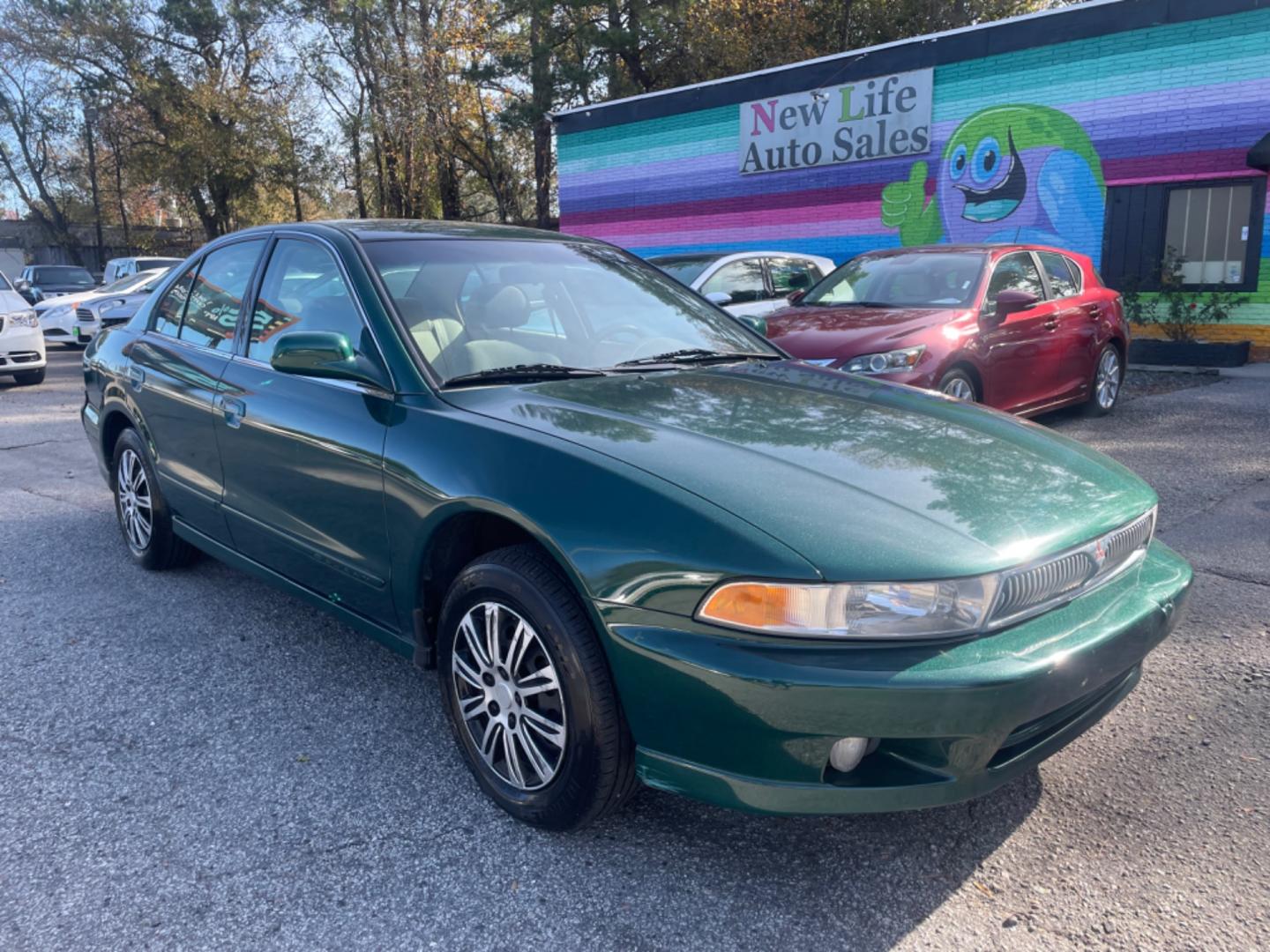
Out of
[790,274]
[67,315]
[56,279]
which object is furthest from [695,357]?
[56,279]

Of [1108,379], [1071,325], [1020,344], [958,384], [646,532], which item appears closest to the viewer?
[646,532]

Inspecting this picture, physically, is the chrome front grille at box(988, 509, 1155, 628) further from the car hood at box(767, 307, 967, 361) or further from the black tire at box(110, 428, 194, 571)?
the car hood at box(767, 307, 967, 361)

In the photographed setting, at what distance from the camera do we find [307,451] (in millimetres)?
3135

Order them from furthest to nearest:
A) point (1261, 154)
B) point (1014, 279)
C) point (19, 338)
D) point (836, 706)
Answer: point (1261, 154) → point (19, 338) → point (1014, 279) → point (836, 706)

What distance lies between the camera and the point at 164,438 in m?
4.14

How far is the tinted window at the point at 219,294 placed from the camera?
3852 millimetres

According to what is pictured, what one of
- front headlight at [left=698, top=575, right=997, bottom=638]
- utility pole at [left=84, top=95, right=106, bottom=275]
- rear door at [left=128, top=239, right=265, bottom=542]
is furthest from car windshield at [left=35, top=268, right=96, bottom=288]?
front headlight at [left=698, top=575, right=997, bottom=638]

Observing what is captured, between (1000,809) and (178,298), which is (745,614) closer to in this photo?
(1000,809)

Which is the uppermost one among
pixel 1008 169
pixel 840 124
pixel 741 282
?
pixel 840 124

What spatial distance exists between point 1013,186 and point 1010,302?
9.17 m

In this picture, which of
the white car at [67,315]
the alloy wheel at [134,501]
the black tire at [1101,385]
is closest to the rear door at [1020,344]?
the black tire at [1101,385]

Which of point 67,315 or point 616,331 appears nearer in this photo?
point 616,331

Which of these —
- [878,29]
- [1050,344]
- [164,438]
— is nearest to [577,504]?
[164,438]

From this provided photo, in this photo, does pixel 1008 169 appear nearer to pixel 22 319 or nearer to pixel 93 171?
pixel 22 319
